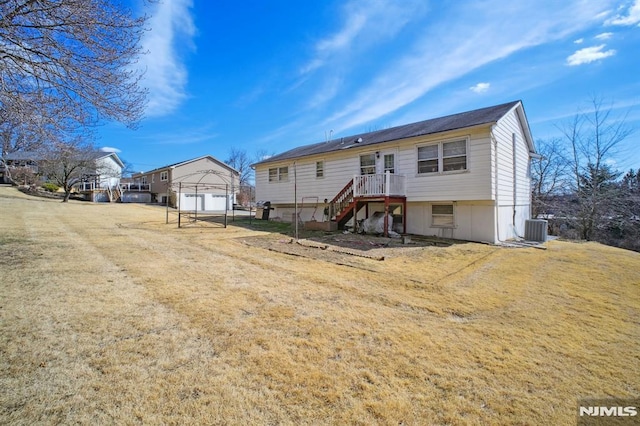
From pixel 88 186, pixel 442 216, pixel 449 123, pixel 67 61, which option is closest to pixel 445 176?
pixel 442 216

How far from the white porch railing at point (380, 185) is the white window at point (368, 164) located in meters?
1.51

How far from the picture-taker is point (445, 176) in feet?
39.8

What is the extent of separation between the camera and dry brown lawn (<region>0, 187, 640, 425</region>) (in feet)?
7.70

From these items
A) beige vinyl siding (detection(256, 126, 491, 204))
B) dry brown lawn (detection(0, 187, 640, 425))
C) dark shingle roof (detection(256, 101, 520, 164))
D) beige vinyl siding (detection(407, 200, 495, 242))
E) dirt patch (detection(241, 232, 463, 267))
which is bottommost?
dry brown lawn (detection(0, 187, 640, 425))

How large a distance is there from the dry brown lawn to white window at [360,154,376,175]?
27.5 ft

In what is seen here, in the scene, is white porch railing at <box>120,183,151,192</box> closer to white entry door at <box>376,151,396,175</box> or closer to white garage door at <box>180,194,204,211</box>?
white garage door at <box>180,194,204,211</box>

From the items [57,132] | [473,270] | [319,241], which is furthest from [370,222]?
[57,132]

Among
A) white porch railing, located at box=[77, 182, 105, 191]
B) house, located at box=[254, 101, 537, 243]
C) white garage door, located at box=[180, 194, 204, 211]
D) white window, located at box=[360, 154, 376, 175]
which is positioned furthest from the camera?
white porch railing, located at box=[77, 182, 105, 191]

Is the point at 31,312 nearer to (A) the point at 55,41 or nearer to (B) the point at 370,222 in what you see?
(A) the point at 55,41

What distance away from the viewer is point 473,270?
7.50 m

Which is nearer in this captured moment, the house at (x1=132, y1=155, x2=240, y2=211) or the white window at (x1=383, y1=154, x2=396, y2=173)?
the white window at (x1=383, y1=154, x2=396, y2=173)

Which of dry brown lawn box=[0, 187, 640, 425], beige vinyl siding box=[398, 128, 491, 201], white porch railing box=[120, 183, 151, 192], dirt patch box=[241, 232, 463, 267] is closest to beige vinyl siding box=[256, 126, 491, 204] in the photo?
beige vinyl siding box=[398, 128, 491, 201]

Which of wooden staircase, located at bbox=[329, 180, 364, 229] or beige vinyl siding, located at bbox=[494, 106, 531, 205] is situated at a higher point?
beige vinyl siding, located at bbox=[494, 106, 531, 205]

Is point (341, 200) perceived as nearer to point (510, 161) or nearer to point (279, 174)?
point (279, 174)
